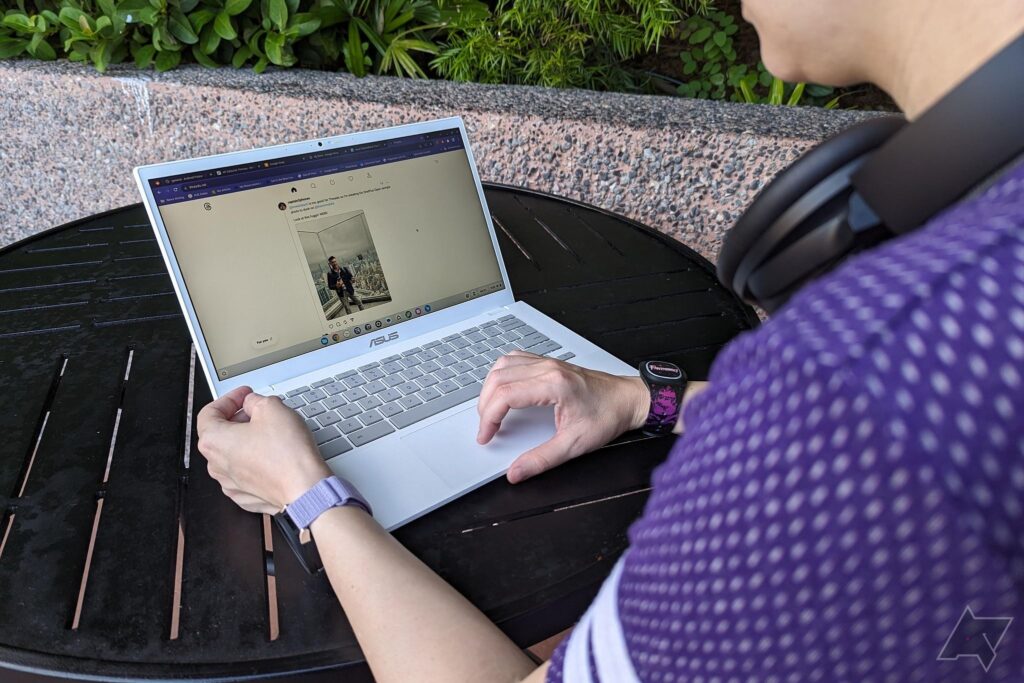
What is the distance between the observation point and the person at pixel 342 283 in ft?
3.62

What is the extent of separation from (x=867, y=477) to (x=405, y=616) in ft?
1.62

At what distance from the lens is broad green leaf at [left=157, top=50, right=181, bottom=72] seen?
271cm

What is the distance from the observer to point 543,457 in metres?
0.90

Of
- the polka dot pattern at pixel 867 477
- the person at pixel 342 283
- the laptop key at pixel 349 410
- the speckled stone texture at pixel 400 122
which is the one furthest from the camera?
the speckled stone texture at pixel 400 122

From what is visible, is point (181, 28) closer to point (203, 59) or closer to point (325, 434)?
point (203, 59)

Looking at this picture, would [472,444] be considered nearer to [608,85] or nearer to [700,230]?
[700,230]

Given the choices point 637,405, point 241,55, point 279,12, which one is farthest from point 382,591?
point 241,55

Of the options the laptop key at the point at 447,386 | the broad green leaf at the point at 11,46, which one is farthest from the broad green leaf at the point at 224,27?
the laptop key at the point at 447,386

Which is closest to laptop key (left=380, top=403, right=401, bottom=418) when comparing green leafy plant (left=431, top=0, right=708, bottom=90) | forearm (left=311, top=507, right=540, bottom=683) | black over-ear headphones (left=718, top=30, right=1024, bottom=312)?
forearm (left=311, top=507, right=540, bottom=683)

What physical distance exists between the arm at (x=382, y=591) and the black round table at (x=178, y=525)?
0.04m

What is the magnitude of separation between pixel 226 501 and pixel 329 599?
230 millimetres

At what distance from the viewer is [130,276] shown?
1.47 metres

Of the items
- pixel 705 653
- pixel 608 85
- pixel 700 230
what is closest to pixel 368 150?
pixel 705 653

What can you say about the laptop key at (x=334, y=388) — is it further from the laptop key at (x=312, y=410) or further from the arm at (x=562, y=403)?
the arm at (x=562, y=403)
